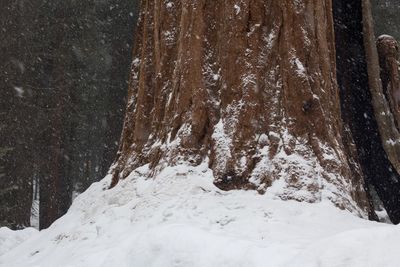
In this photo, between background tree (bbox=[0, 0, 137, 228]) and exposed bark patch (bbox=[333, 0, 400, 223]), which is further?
background tree (bbox=[0, 0, 137, 228])

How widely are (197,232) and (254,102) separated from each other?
2146mm

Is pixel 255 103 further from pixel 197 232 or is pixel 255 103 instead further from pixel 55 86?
pixel 55 86

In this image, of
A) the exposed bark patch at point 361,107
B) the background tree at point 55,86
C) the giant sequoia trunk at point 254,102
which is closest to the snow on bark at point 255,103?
the giant sequoia trunk at point 254,102

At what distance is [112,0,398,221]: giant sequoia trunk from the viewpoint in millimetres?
6461

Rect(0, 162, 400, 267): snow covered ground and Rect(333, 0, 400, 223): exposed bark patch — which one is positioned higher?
Rect(333, 0, 400, 223): exposed bark patch

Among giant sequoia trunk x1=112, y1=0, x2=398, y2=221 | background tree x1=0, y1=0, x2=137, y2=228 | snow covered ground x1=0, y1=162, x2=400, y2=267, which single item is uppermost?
background tree x1=0, y1=0, x2=137, y2=228

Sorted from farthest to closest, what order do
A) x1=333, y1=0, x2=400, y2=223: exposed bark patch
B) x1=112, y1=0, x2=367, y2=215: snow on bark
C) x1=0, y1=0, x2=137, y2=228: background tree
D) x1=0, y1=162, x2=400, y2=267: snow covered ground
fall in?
x1=0, y1=0, x2=137, y2=228: background tree, x1=333, y1=0, x2=400, y2=223: exposed bark patch, x1=112, y1=0, x2=367, y2=215: snow on bark, x1=0, y1=162, x2=400, y2=267: snow covered ground

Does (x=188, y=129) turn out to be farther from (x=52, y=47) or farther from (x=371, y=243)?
(x=52, y=47)

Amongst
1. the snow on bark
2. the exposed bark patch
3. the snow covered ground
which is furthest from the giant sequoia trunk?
the exposed bark patch

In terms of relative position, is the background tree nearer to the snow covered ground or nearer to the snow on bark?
the snow covered ground

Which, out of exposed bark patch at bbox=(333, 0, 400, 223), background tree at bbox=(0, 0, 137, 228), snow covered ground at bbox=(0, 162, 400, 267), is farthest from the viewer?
background tree at bbox=(0, 0, 137, 228)

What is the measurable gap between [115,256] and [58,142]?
13.1m

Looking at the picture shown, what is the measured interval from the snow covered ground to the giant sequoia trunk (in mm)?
253

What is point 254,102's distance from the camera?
6742 millimetres
